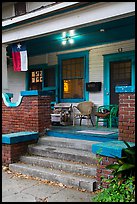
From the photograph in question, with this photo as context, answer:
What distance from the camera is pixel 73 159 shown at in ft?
14.6

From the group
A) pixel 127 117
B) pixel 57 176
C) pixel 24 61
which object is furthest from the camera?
pixel 24 61

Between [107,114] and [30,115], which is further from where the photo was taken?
[107,114]

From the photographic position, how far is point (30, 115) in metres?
5.80

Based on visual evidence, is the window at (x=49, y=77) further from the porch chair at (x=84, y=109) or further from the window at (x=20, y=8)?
the window at (x=20, y=8)

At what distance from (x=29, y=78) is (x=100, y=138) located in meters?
5.38

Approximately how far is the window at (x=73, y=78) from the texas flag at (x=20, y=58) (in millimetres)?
2110

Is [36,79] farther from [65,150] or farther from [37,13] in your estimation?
[65,150]

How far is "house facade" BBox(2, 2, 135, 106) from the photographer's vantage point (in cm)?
488

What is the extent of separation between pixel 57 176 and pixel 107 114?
2890mm

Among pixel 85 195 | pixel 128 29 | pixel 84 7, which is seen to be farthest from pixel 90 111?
pixel 85 195

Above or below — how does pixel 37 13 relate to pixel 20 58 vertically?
above

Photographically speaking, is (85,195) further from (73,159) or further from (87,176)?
(73,159)

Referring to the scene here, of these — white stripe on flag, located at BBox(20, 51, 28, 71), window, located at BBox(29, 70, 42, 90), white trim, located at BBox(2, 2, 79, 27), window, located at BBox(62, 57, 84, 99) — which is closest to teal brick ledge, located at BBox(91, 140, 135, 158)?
white trim, located at BBox(2, 2, 79, 27)

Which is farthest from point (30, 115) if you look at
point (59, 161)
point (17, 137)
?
point (59, 161)
